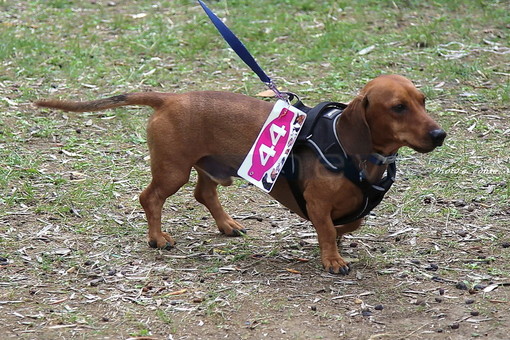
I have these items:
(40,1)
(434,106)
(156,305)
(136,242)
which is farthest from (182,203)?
(40,1)

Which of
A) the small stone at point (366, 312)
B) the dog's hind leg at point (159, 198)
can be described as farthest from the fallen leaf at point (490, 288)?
the dog's hind leg at point (159, 198)

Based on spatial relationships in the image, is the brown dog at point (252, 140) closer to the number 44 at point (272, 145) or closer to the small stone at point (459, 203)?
the number 44 at point (272, 145)

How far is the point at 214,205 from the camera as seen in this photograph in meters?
5.72

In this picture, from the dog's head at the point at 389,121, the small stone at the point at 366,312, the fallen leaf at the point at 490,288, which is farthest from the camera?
the fallen leaf at the point at 490,288

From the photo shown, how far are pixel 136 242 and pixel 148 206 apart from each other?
0.30 metres

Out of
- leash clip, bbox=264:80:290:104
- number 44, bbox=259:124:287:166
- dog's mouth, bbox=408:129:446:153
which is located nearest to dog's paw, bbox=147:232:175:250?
number 44, bbox=259:124:287:166

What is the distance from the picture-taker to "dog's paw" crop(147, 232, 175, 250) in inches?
216

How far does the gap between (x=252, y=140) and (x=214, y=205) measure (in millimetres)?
725

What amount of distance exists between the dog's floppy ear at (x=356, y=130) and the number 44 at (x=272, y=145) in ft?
1.17

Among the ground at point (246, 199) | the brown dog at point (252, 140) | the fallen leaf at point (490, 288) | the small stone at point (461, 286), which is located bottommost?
the ground at point (246, 199)

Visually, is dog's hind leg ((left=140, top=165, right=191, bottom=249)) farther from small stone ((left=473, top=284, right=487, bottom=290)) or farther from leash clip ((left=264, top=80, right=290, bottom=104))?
small stone ((left=473, top=284, right=487, bottom=290))

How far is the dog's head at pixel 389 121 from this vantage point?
4703mm

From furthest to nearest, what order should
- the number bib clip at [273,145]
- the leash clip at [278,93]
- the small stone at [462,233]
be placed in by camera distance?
the small stone at [462,233] < the leash clip at [278,93] < the number bib clip at [273,145]

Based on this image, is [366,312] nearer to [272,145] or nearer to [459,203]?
[272,145]
